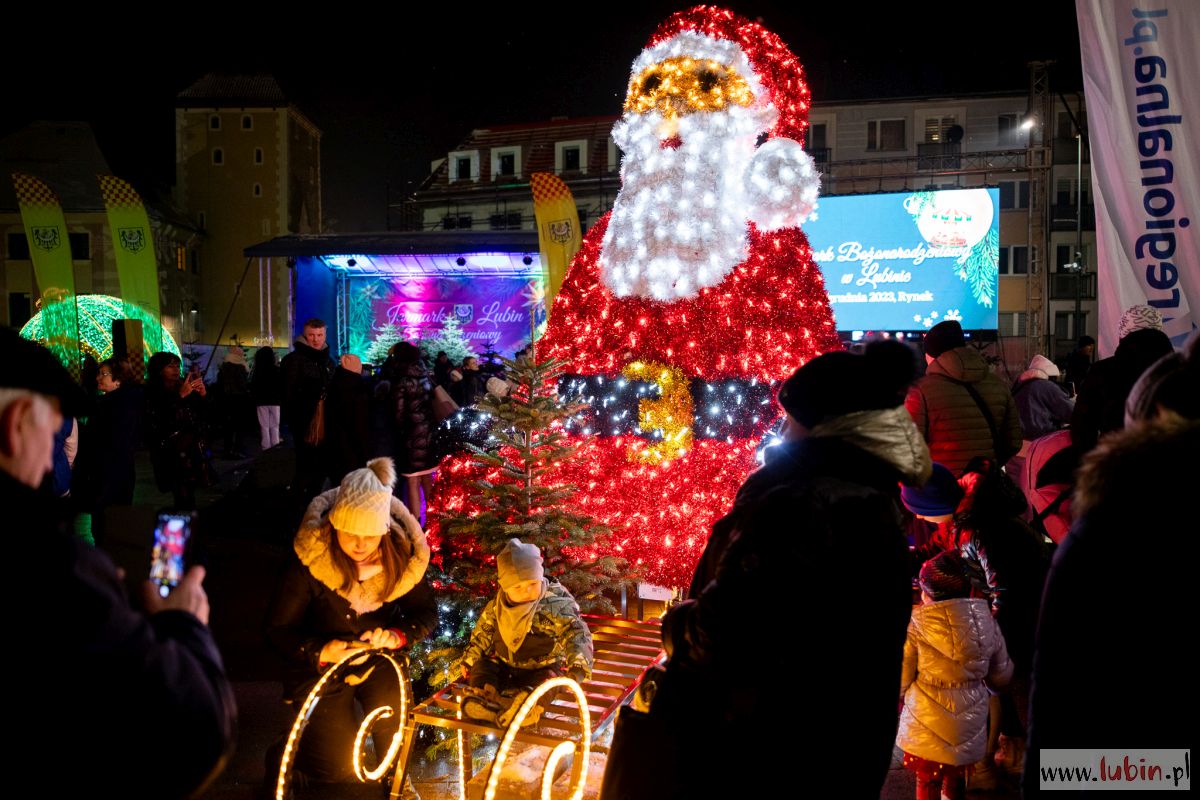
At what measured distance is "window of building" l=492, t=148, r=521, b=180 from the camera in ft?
151

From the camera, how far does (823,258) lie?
67.3 ft

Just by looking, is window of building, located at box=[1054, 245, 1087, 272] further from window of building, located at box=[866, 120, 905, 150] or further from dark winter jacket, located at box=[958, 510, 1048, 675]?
dark winter jacket, located at box=[958, 510, 1048, 675]

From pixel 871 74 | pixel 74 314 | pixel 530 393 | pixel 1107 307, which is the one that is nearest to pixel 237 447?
pixel 74 314

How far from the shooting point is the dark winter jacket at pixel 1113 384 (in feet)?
15.0

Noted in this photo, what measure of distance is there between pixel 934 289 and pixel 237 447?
1616 cm

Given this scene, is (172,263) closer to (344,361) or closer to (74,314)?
(74,314)

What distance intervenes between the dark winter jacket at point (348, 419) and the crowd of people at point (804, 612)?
3955 millimetres

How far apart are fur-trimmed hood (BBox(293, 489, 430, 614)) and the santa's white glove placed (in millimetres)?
3454

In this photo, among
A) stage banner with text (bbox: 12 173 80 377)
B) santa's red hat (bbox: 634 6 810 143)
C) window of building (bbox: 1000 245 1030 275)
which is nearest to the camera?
santa's red hat (bbox: 634 6 810 143)

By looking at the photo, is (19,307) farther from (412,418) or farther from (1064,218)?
(1064,218)

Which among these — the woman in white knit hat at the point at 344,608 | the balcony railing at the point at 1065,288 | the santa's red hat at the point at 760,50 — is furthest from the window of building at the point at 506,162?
the woman in white knit hat at the point at 344,608

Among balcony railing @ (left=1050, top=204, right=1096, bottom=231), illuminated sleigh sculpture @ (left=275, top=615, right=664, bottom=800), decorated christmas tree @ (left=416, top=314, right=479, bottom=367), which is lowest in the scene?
illuminated sleigh sculpture @ (left=275, top=615, right=664, bottom=800)

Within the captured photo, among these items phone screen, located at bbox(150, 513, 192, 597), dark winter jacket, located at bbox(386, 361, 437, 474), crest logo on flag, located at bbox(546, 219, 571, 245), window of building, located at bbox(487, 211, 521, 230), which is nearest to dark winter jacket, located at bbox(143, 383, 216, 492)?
dark winter jacket, located at bbox(386, 361, 437, 474)

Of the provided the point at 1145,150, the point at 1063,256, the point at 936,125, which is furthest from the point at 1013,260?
the point at 1145,150
